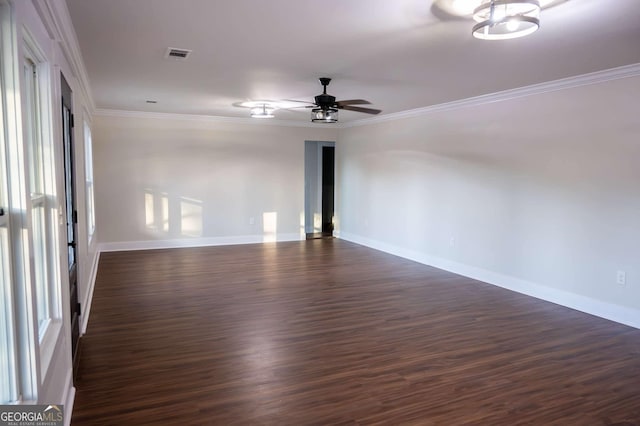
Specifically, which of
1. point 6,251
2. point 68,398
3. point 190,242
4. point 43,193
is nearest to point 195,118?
point 190,242

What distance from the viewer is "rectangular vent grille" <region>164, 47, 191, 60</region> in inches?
137

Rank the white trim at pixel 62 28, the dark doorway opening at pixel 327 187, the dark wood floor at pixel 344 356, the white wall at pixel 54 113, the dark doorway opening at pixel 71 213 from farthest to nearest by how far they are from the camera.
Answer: the dark doorway opening at pixel 327 187
the dark doorway opening at pixel 71 213
the dark wood floor at pixel 344 356
the white trim at pixel 62 28
the white wall at pixel 54 113

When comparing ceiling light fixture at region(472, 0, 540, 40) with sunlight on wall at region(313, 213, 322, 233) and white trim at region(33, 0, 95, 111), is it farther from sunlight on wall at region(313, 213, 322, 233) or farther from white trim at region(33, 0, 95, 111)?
sunlight on wall at region(313, 213, 322, 233)

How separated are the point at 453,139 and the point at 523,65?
2.18 meters

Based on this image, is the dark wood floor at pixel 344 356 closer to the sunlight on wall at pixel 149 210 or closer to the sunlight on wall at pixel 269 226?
the sunlight on wall at pixel 149 210

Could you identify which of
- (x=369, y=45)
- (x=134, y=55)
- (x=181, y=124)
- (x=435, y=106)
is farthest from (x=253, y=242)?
(x=369, y=45)

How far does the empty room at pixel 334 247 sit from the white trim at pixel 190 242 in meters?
0.05

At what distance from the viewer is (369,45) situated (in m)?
3.30

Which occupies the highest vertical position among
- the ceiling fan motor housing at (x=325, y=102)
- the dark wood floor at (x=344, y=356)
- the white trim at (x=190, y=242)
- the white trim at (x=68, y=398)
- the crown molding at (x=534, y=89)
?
the crown molding at (x=534, y=89)

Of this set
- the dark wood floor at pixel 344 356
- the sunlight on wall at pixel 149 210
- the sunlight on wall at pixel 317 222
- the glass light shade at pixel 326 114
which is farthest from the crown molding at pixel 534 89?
the sunlight on wall at pixel 149 210

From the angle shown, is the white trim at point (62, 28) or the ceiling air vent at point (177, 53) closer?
the white trim at point (62, 28)

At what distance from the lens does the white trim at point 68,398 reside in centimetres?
236

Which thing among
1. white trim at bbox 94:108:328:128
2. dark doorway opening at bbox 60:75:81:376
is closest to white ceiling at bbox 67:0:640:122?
dark doorway opening at bbox 60:75:81:376

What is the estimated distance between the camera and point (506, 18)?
2.29 metres
